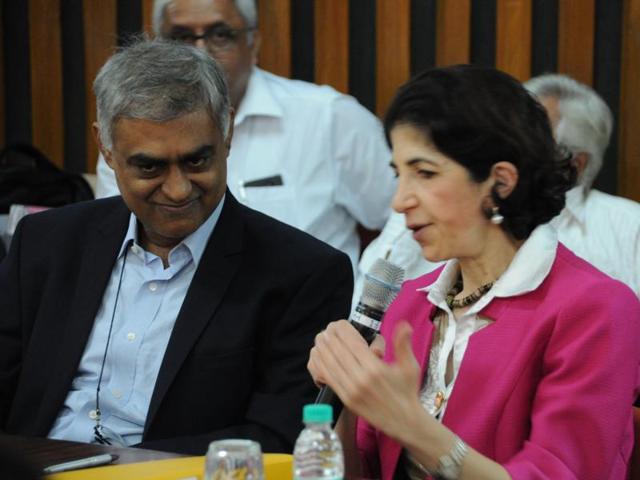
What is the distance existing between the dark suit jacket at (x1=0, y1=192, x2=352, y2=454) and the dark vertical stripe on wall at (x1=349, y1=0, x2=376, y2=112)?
68.7 inches

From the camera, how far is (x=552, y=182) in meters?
1.77

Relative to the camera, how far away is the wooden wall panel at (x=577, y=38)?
11.6 feet

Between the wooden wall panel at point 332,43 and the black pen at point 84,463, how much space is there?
2.44 meters

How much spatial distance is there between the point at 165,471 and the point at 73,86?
3078mm

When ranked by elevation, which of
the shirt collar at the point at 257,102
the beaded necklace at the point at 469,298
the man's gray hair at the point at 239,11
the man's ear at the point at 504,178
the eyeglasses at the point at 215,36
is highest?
the man's gray hair at the point at 239,11

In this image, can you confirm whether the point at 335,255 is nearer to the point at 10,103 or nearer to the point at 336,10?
the point at 336,10

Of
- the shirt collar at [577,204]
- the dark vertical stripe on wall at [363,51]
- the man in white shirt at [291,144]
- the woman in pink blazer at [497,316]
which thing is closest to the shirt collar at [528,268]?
the woman in pink blazer at [497,316]

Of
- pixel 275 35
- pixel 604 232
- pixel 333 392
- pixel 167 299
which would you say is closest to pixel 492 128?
pixel 333 392

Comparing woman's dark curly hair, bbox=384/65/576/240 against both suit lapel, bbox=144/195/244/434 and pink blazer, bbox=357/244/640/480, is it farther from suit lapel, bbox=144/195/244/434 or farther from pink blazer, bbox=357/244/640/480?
suit lapel, bbox=144/195/244/434

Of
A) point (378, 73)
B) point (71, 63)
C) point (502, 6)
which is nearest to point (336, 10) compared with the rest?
point (378, 73)

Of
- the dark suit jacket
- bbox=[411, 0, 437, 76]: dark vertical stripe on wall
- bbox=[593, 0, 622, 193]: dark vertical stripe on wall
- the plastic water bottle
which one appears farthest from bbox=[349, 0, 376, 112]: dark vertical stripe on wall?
the plastic water bottle

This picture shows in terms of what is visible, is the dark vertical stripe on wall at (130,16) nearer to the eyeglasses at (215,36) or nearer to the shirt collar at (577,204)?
the eyeglasses at (215,36)

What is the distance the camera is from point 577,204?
319cm

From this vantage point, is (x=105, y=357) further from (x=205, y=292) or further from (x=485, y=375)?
(x=485, y=375)
